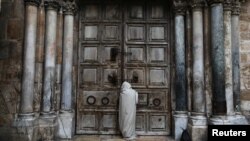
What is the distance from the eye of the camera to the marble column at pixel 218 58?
13.5ft

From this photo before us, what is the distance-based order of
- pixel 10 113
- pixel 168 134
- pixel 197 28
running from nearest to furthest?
pixel 10 113, pixel 197 28, pixel 168 134

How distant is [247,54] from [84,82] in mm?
3484

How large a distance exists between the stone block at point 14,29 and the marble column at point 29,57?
191mm

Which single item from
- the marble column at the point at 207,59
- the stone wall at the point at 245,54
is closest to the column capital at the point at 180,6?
the marble column at the point at 207,59

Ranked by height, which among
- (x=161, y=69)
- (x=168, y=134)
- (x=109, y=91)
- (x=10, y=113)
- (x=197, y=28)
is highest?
(x=197, y=28)

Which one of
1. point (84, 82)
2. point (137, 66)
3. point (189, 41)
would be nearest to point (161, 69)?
point (137, 66)

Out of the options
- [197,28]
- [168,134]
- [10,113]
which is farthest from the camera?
[168,134]

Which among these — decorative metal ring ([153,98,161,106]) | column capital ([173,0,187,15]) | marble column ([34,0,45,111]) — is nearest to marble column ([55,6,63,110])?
marble column ([34,0,45,111])

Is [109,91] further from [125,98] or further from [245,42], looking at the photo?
[245,42]

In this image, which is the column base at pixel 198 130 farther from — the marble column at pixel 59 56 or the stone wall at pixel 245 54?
the marble column at pixel 59 56

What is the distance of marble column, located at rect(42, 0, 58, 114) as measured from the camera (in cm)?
426

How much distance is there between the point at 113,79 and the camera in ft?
16.3

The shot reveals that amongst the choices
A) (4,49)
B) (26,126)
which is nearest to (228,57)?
(26,126)

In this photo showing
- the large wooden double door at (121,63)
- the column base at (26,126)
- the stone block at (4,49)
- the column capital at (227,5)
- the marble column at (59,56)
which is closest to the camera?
the column base at (26,126)
